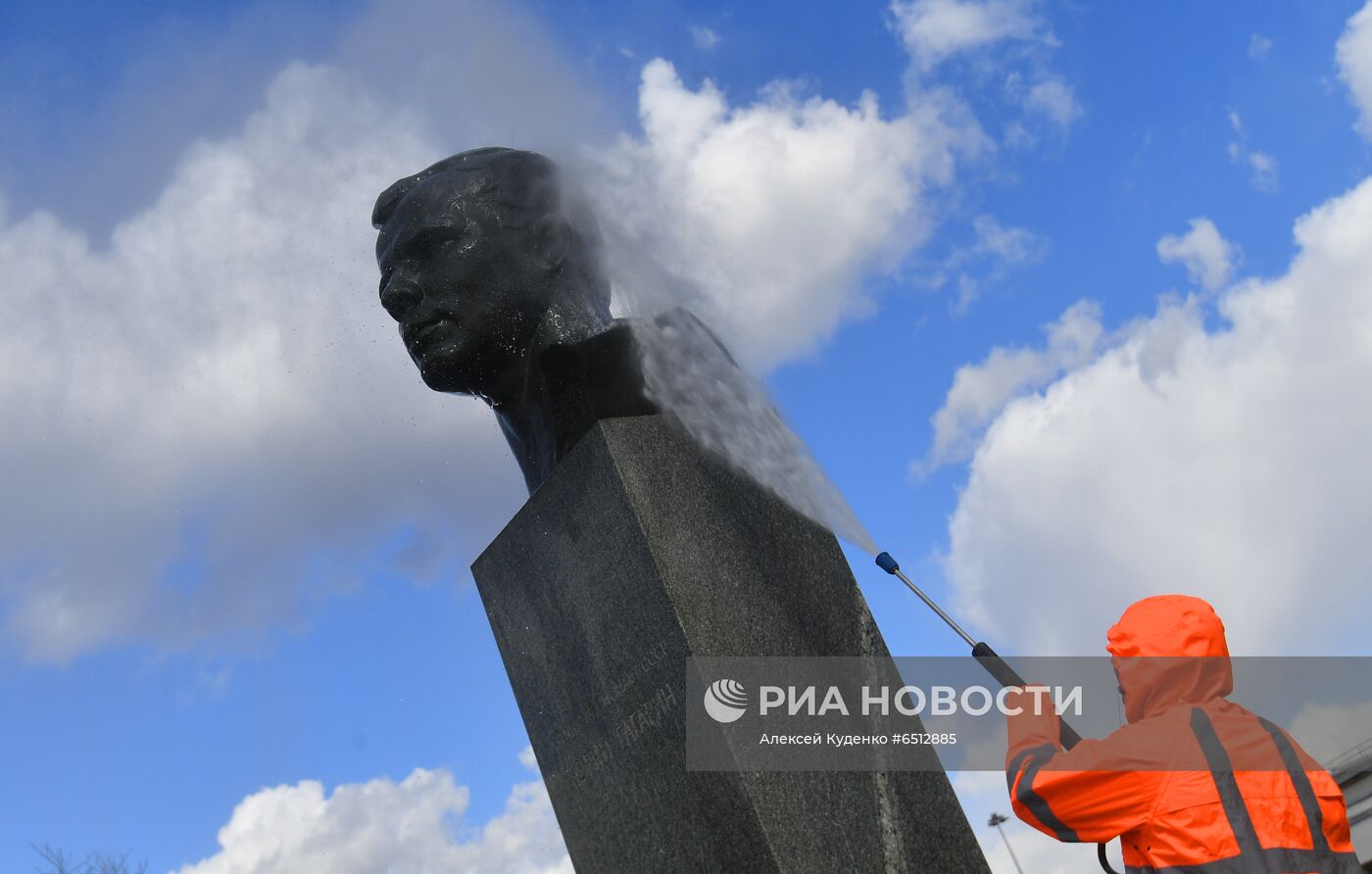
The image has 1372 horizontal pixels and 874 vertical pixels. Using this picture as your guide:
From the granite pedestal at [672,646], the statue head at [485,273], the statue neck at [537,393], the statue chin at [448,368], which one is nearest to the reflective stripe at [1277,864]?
the granite pedestal at [672,646]

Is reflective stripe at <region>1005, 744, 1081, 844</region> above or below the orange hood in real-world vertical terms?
below

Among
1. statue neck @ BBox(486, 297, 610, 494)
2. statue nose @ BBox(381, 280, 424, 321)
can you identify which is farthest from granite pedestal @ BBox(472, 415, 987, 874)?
statue nose @ BBox(381, 280, 424, 321)

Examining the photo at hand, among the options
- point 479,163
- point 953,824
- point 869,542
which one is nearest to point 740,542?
point 869,542

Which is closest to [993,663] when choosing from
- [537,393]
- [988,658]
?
[988,658]

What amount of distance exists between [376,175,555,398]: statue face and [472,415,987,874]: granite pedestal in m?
0.80

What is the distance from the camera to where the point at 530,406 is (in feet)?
19.2

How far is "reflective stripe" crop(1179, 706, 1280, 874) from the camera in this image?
9.06ft

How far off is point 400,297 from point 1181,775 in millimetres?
4122

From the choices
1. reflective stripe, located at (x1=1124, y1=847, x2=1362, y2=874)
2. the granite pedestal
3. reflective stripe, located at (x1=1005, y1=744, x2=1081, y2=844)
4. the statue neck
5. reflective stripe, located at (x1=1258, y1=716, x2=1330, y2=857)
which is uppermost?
the statue neck

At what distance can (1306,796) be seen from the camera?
286 cm

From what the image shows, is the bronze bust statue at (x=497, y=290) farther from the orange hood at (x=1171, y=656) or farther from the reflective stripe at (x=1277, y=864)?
the reflective stripe at (x=1277, y=864)

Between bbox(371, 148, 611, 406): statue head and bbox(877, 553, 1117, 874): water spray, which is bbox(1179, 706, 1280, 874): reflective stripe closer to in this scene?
bbox(877, 553, 1117, 874): water spray

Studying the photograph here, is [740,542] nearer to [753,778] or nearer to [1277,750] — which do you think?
[753,778]

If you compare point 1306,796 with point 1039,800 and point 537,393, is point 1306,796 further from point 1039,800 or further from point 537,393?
point 537,393
